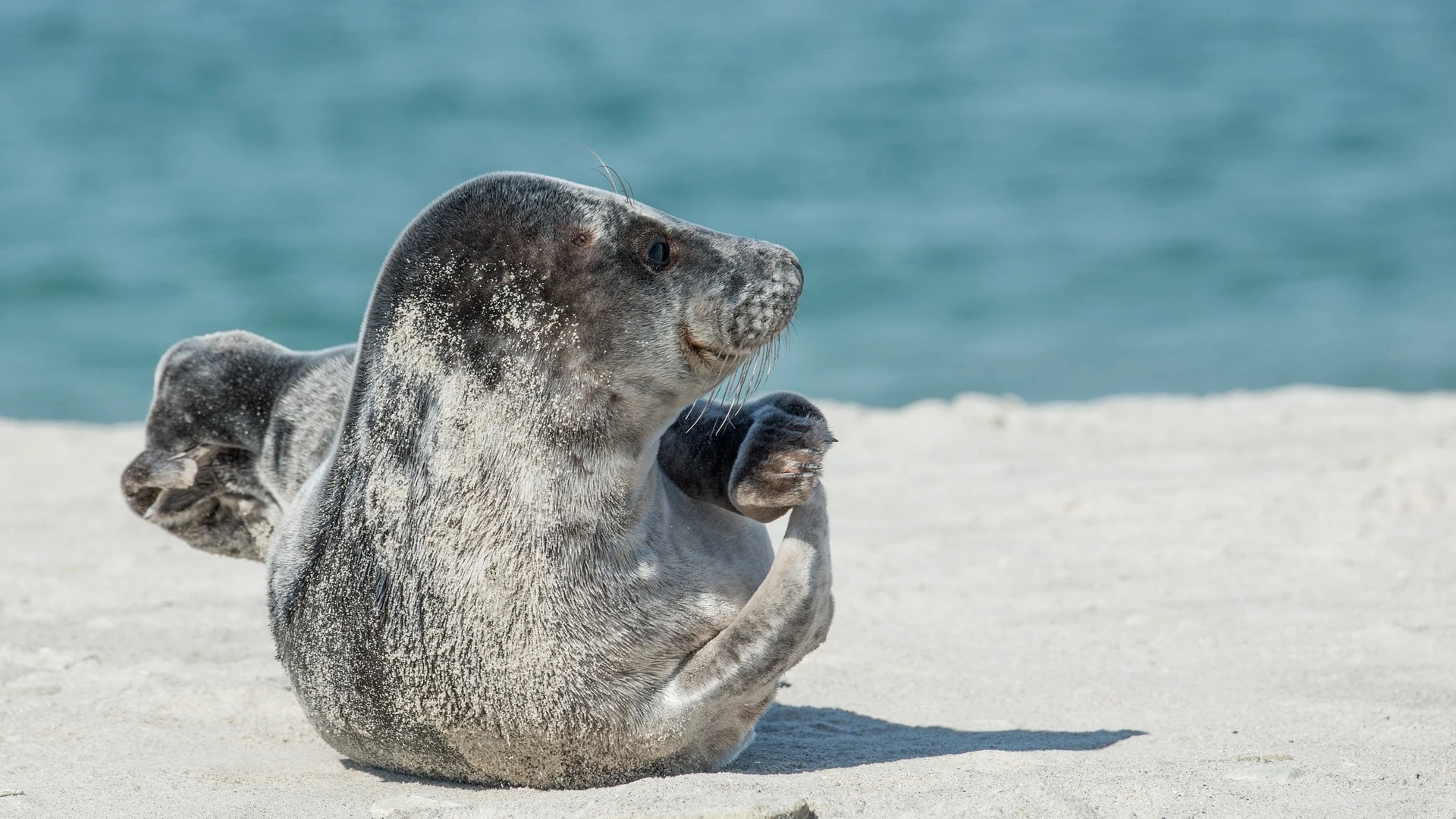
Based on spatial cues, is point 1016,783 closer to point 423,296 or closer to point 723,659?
point 723,659

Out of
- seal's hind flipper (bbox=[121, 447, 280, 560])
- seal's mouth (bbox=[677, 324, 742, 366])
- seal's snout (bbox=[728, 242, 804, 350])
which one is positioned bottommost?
seal's hind flipper (bbox=[121, 447, 280, 560])

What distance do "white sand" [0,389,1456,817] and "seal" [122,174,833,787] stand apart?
191mm

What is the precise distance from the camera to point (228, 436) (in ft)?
16.4

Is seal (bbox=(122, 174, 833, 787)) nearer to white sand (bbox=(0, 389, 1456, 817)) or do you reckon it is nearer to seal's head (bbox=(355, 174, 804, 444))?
seal's head (bbox=(355, 174, 804, 444))

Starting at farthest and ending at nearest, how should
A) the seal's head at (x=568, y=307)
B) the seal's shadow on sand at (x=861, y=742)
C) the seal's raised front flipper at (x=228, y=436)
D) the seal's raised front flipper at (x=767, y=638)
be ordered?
the seal's raised front flipper at (x=228, y=436), the seal's shadow on sand at (x=861, y=742), the seal's raised front flipper at (x=767, y=638), the seal's head at (x=568, y=307)

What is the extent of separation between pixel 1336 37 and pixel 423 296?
28208mm

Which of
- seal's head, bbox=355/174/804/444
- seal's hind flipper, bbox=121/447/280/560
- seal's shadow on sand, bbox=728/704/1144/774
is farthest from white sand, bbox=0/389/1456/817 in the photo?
seal's head, bbox=355/174/804/444

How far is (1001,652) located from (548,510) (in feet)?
8.04

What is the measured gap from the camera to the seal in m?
3.52

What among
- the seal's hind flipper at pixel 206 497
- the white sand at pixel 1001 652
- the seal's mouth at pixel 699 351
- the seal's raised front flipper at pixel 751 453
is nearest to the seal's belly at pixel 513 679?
the white sand at pixel 1001 652

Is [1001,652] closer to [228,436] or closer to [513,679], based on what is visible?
[513,679]

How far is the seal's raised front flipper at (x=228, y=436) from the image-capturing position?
4914 mm

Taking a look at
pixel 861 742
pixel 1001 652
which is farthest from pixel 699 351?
pixel 1001 652

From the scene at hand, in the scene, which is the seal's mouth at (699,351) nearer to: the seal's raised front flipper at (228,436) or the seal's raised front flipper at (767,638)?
the seal's raised front flipper at (767,638)
